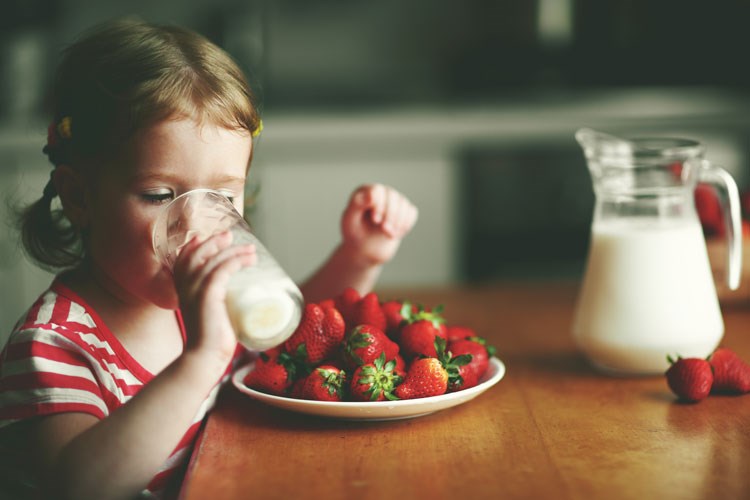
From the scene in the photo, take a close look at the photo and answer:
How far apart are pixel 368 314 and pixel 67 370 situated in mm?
334

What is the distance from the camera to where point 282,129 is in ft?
9.83

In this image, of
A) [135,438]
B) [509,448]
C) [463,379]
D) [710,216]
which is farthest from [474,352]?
[710,216]

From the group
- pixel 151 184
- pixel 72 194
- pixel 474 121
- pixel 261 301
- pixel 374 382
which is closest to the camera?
pixel 261 301

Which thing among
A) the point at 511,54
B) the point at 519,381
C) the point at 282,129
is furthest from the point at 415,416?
the point at 511,54

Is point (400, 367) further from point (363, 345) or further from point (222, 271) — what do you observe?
point (222, 271)

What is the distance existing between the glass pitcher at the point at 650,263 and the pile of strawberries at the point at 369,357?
166 mm

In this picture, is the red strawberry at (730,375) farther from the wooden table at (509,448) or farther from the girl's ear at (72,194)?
the girl's ear at (72,194)

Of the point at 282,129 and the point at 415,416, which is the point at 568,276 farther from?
the point at 415,416

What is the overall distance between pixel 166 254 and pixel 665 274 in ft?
1.95

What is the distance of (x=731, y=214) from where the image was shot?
3.48 ft

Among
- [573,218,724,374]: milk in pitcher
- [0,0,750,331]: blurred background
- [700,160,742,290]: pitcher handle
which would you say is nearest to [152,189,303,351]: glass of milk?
[573,218,724,374]: milk in pitcher

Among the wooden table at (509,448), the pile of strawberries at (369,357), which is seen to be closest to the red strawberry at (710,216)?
the wooden table at (509,448)

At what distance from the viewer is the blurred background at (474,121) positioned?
304 cm

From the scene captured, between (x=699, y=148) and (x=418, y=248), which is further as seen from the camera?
(x=418, y=248)
